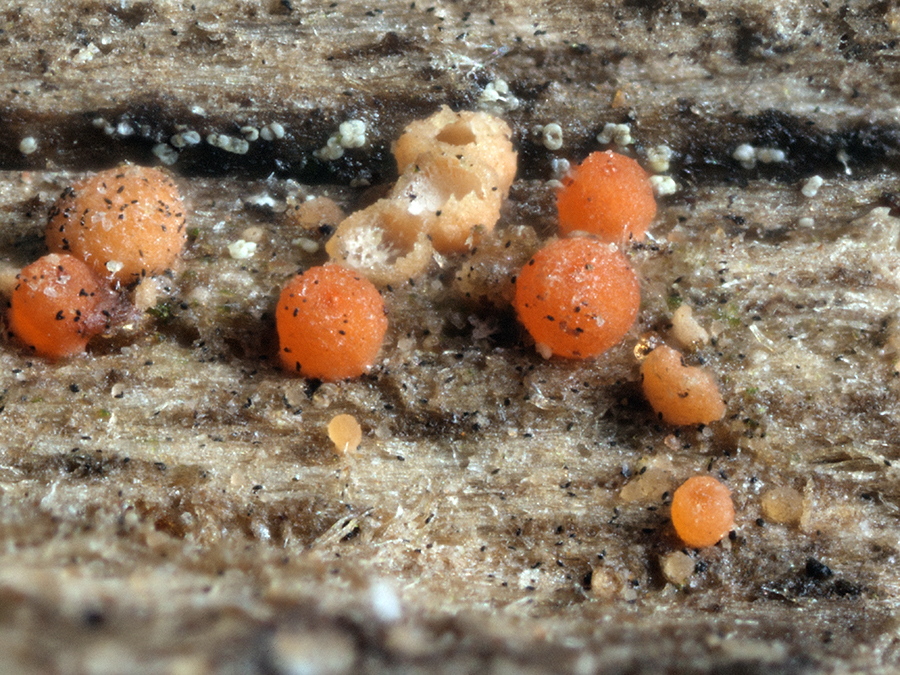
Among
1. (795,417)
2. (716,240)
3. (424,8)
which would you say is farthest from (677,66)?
(795,417)

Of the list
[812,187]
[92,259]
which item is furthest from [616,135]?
[92,259]

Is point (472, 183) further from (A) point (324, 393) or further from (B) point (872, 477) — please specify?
(B) point (872, 477)

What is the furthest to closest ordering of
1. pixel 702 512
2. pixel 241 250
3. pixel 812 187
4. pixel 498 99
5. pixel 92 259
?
A: pixel 498 99
pixel 812 187
pixel 241 250
pixel 92 259
pixel 702 512

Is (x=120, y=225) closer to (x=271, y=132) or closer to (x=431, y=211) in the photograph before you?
(x=271, y=132)

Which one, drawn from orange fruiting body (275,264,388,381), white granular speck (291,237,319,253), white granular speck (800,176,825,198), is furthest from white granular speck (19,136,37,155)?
white granular speck (800,176,825,198)

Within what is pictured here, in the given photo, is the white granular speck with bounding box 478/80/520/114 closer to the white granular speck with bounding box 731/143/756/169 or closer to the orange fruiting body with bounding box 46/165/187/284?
the white granular speck with bounding box 731/143/756/169

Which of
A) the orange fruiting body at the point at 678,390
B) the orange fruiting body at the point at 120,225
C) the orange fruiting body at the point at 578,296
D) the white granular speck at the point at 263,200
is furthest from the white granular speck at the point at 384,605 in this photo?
the white granular speck at the point at 263,200
